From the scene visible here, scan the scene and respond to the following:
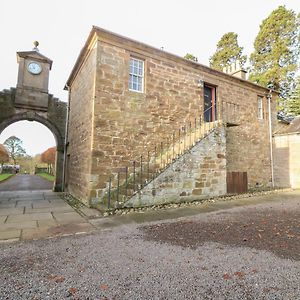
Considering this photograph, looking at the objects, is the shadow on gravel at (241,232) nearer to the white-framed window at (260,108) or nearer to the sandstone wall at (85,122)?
the sandstone wall at (85,122)

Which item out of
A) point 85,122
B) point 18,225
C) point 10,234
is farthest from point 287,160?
point 10,234

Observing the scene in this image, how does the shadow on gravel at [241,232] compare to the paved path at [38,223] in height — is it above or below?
above

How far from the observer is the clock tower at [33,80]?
12.1 metres

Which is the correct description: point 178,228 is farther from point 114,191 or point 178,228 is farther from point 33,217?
point 33,217

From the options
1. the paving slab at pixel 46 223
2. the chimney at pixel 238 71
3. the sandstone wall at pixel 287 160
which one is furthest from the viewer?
the chimney at pixel 238 71

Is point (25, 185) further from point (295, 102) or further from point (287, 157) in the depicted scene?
point (295, 102)

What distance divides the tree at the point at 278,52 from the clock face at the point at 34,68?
17439mm

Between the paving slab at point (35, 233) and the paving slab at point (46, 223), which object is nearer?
the paving slab at point (35, 233)

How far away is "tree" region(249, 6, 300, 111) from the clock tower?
17.3m

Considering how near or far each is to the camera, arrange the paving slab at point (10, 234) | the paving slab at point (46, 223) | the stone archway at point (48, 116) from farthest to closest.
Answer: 1. the stone archway at point (48, 116)
2. the paving slab at point (46, 223)
3. the paving slab at point (10, 234)

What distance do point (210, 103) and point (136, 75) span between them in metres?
4.88

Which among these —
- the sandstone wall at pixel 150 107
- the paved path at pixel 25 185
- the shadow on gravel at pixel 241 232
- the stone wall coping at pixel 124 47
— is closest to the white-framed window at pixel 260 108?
the sandstone wall at pixel 150 107

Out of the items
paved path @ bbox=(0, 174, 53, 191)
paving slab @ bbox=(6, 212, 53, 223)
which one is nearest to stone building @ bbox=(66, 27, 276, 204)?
paving slab @ bbox=(6, 212, 53, 223)

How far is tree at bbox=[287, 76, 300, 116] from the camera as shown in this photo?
58.0 ft
